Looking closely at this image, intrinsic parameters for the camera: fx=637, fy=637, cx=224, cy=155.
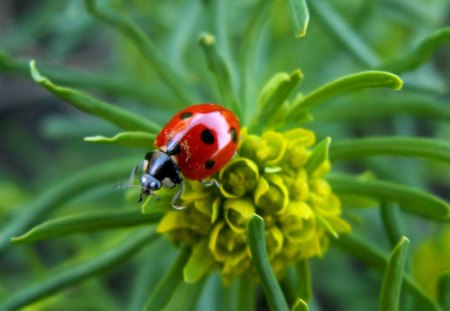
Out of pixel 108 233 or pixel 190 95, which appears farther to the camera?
pixel 108 233

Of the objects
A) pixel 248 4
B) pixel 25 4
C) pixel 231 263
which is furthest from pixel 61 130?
pixel 25 4

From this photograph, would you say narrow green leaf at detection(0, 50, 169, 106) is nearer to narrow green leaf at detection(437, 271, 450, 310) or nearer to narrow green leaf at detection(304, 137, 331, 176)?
narrow green leaf at detection(304, 137, 331, 176)

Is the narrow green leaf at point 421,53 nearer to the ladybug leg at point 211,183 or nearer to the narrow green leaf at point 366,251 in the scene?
the narrow green leaf at point 366,251

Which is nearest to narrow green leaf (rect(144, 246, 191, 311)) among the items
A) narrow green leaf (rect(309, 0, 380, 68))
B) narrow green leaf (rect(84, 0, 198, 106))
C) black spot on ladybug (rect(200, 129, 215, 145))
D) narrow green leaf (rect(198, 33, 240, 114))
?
black spot on ladybug (rect(200, 129, 215, 145))

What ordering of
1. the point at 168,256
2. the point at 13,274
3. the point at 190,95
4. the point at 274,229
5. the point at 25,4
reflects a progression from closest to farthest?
1. the point at 274,229
2. the point at 190,95
3. the point at 168,256
4. the point at 13,274
5. the point at 25,4

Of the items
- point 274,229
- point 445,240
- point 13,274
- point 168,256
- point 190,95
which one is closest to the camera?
point 274,229

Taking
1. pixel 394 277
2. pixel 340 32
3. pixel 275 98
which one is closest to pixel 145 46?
pixel 275 98

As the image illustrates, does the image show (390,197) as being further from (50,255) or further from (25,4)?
(25,4)
